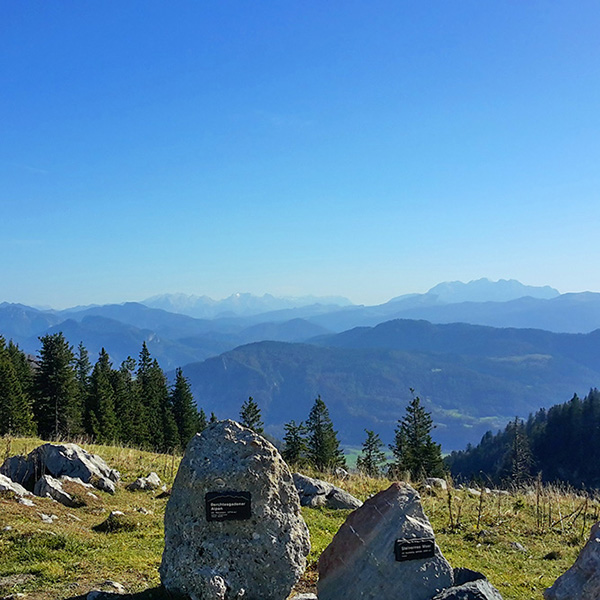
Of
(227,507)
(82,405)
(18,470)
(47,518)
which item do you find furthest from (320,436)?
(227,507)

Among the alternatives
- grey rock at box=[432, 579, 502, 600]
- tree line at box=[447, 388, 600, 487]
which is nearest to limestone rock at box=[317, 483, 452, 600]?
grey rock at box=[432, 579, 502, 600]

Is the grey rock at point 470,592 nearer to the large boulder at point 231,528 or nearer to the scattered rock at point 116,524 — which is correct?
the large boulder at point 231,528

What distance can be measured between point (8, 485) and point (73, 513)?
2.02 meters

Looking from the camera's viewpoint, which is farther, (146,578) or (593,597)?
(146,578)

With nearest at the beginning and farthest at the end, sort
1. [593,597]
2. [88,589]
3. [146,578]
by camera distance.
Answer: [593,597] → [88,589] → [146,578]

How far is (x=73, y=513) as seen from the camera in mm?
13102

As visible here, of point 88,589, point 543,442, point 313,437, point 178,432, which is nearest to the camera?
point 88,589

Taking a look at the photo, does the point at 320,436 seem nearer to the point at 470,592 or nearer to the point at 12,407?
the point at 12,407

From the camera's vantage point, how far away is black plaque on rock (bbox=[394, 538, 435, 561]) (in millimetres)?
7969

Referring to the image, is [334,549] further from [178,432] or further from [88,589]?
[178,432]

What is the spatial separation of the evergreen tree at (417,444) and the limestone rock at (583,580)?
32.1 meters

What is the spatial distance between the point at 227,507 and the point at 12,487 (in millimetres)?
8636

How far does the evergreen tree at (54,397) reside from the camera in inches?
1902

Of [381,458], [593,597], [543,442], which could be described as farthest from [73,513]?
[543,442]
